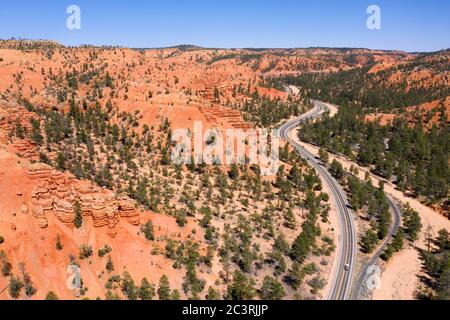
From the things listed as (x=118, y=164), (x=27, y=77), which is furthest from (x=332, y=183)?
(x=27, y=77)

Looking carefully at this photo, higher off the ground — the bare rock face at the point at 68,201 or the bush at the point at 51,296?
the bare rock face at the point at 68,201

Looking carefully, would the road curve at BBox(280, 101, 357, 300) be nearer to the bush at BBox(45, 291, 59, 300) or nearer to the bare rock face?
the bare rock face

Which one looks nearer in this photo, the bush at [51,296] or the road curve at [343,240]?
the bush at [51,296]

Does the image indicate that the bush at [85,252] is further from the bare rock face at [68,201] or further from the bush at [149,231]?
the bush at [149,231]

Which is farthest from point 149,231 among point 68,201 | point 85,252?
point 68,201

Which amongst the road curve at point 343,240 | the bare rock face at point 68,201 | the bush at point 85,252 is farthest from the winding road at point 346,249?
the bush at point 85,252

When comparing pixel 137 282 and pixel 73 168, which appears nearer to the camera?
pixel 137 282
